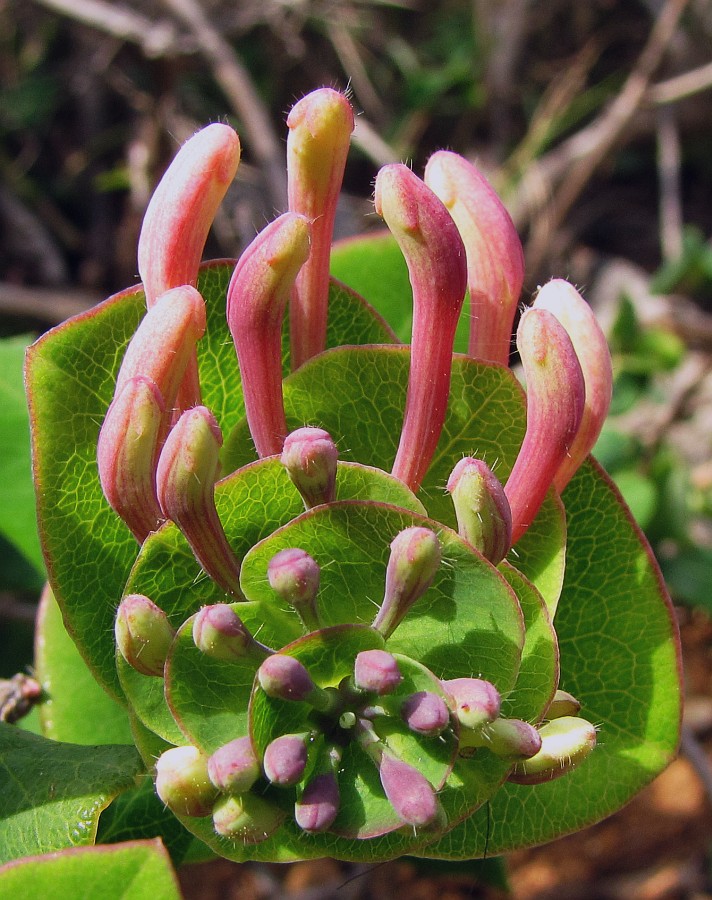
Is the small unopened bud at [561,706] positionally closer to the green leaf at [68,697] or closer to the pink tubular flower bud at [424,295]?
the pink tubular flower bud at [424,295]

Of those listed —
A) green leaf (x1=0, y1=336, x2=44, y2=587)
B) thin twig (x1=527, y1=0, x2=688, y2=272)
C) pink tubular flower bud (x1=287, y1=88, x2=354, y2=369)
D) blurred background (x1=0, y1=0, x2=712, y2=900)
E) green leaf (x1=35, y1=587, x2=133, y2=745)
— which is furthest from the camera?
thin twig (x1=527, y1=0, x2=688, y2=272)

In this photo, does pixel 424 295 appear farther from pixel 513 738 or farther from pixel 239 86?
pixel 239 86

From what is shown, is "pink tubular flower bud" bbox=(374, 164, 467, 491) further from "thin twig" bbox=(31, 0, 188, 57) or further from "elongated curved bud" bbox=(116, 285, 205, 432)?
"thin twig" bbox=(31, 0, 188, 57)

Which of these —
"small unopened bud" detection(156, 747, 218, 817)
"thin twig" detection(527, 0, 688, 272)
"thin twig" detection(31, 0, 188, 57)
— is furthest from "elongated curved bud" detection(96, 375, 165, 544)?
"thin twig" detection(527, 0, 688, 272)

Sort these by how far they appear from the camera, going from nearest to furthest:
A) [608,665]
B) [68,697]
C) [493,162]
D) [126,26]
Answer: [608,665]
[68,697]
[126,26]
[493,162]

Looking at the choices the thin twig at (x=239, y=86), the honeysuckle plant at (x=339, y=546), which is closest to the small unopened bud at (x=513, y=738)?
the honeysuckle plant at (x=339, y=546)

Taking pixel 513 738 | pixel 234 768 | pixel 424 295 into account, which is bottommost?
pixel 513 738

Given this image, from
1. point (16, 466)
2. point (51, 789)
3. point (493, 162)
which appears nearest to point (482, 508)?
point (51, 789)
